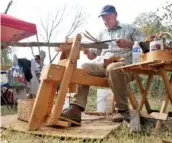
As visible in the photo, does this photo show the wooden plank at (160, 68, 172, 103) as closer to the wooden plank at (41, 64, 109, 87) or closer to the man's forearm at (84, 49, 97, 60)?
the wooden plank at (41, 64, 109, 87)

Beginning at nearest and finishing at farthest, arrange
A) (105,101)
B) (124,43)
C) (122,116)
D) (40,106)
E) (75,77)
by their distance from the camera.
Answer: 1. (40,106)
2. (75,77)
3. (122,116)
4. (124,43)
5. (105,101)

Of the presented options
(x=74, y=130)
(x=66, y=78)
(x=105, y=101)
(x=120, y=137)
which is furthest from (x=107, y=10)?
(x=120, y=137)

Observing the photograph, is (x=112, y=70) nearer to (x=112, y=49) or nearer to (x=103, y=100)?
(x=112, y=49)

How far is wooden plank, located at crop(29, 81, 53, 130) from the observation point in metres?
2.87

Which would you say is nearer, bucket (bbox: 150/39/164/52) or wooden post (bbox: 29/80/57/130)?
bucket (bbox: 150/39/164/52)

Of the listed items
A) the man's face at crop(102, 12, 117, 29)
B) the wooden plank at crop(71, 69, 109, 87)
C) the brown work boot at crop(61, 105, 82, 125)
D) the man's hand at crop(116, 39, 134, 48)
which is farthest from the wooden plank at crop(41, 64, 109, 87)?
the man's face at crop(102, 12, 117, 29)

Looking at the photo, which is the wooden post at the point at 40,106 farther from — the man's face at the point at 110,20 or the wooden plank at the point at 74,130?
the man's face at the point at 110,20

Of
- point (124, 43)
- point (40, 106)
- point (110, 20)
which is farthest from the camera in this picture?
point (110, 20)

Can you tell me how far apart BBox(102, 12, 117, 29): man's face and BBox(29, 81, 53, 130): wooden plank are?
122 cm

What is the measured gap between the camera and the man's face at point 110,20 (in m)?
3.78

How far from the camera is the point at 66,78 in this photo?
296 cm

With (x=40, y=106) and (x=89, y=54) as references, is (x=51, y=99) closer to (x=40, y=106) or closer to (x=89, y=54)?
(x=40, y=106)

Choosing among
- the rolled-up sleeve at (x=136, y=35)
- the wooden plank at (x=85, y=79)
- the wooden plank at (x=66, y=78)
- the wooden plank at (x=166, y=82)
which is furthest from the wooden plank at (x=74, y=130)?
the rolled-up sleeve at (x=136, y=35)

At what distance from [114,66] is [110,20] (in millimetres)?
852
